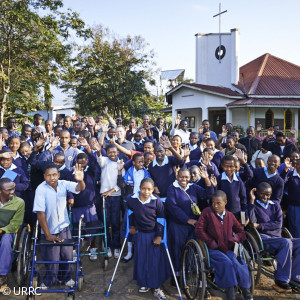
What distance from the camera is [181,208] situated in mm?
4391

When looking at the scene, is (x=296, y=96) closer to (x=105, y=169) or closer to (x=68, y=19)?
(x=68, y=19)

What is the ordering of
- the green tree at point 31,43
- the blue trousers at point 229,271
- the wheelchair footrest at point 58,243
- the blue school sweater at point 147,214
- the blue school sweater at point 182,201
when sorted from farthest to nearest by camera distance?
the green tree at point 31,43 < the blue school sweater at point 182,201 < the blue school sweater at point 147,214 < the wheelchair footrest at point 58,243 < the blue trousers at point 229,271

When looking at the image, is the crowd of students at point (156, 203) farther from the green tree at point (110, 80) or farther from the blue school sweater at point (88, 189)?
the green tree at point (110, 80)

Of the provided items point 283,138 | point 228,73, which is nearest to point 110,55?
point 228,73

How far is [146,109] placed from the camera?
75.1 feet

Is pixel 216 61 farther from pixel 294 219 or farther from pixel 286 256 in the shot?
pixel 286 256

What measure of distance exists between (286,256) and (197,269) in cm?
125

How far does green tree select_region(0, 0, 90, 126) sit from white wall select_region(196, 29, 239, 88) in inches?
340

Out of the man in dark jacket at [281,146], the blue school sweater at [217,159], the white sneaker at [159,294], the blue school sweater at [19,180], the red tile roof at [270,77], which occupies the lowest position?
the white sneaker at [159,294]

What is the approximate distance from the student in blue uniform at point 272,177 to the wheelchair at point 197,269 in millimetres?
1422

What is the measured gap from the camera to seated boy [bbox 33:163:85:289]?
410 centimetres

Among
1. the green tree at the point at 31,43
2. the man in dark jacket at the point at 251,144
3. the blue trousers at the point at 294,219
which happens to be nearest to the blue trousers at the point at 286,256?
the blue trousers at the point at 294,219

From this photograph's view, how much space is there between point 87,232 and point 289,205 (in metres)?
3.36

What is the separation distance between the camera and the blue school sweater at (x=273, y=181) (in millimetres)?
4992
